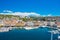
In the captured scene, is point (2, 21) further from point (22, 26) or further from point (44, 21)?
point (44, 21)

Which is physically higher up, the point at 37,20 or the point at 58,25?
the point at 37,20

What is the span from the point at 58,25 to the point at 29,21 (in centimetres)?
897

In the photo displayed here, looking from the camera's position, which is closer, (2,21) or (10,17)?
(2,21)

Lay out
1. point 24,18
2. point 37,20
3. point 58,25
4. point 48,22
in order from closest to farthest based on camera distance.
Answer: point 58,25, point 48,22, point 37,20, point 24,18

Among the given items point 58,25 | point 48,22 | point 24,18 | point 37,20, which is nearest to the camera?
point 58,25

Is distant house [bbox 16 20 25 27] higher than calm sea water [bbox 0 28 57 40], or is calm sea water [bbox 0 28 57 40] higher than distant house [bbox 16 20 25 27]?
distant house [bbox 16 20 25 27]

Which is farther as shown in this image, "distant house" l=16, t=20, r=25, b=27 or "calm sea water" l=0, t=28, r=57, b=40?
"distant house" l=16, t=20, r=25, b=27

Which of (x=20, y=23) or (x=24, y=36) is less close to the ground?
(x=20, y=23)

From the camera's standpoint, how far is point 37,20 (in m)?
37.6

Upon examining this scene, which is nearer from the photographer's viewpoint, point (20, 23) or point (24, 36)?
point (24, 36)

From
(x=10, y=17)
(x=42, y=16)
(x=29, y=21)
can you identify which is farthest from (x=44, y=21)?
(x=10, y=17)

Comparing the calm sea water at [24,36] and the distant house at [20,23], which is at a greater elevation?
the distant house at [20,23]

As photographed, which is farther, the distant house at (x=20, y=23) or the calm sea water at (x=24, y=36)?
the distant house at (x=20, y=23)

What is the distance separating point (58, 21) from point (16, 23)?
27.3ft
